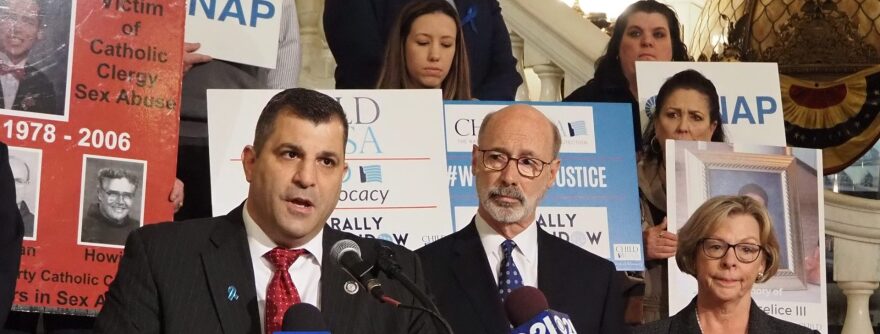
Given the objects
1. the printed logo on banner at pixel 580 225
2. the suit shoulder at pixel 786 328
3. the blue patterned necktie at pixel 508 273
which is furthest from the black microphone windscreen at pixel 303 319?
the printed logo on banner at pixel 580 225

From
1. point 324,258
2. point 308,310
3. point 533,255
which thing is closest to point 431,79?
point 533,255

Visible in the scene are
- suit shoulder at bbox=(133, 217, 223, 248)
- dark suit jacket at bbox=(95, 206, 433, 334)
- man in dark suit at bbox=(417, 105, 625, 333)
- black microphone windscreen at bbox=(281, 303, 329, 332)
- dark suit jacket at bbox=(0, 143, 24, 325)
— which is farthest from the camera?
man in dark suit at bbox=(417, 105, 625, 333)

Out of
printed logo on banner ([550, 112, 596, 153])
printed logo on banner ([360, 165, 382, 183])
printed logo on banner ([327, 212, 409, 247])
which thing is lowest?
printed logo on banner ([327, 212, 409, 247])

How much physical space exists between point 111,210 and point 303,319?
1.78 meters

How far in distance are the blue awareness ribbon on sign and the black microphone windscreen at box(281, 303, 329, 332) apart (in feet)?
9.99

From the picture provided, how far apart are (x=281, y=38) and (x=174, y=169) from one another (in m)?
0.97

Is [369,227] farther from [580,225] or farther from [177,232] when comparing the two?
[177,232]

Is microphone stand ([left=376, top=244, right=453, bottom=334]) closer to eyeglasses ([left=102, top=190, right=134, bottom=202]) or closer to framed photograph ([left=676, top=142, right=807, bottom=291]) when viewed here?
eyeglasses ([left=102, top=190, right=134, bottom=202])

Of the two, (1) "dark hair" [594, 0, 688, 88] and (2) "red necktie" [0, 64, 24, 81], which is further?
(1) "dark hair" [594, 0, 688, 88]

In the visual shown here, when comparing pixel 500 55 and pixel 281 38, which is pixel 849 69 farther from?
pixel 281 38

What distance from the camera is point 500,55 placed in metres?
6.46

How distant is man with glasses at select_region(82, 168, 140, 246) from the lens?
5012mm

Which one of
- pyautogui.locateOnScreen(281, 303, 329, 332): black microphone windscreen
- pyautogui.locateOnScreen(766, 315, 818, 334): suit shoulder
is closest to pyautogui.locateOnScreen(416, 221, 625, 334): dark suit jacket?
pyautogui.locateOnScreen(766, 315, 818, 334): suit shoulder

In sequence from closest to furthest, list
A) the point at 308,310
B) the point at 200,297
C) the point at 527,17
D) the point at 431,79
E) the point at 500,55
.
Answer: the point at 308,310, the point at 200,297, the point at 431,79, the point at 500,55, the point at 527,17
